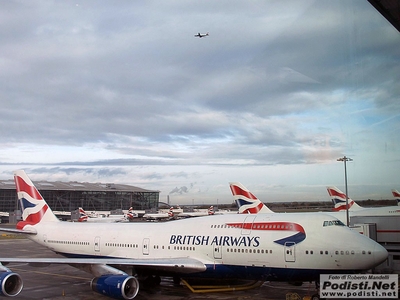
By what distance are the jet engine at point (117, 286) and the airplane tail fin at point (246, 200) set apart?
19927mm

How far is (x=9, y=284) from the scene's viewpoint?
1487 cm

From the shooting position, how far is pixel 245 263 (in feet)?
→ 53.4

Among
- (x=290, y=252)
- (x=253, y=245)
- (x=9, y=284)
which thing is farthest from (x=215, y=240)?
(x=9, y=284)

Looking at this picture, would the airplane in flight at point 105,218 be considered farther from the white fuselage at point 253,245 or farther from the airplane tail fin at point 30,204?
the white fuselage at point 253,245

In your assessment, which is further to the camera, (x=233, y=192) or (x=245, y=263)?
(x=233, y=192)

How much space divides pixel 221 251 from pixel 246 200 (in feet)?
58.0

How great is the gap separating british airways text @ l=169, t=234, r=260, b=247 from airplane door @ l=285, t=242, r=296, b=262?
48.8 inches

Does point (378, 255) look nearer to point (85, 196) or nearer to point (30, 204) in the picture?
point (30, 204)

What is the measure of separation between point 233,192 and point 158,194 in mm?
89470

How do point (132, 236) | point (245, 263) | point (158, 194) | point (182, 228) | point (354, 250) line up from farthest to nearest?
point (158, 194) → point (132, 236) → point (182, 228) → point (245, 263) → point (354, 250)

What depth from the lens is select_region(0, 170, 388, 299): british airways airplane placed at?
14.8m

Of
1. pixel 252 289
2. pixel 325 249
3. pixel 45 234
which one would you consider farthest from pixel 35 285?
pixel 325 249

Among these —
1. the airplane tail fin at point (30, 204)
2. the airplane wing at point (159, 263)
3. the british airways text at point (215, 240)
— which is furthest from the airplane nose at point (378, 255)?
the airplane tail fin at point (30, 204)

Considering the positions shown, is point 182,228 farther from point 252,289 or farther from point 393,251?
point 393,251
